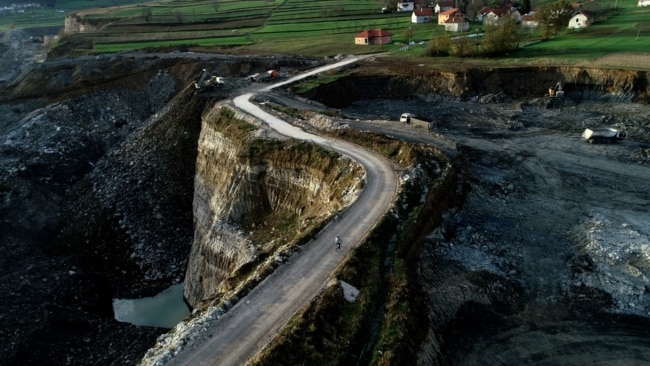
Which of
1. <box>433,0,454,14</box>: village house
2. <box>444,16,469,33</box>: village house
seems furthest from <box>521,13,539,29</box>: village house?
<box>433,0,454,14</box>: village house

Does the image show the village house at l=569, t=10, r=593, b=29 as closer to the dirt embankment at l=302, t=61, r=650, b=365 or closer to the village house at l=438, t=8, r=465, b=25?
the village house at l=438, t=8, r=465, b=25

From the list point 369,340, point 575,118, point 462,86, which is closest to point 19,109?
point 462,86

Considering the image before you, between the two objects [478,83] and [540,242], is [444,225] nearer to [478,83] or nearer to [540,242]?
[540,242]

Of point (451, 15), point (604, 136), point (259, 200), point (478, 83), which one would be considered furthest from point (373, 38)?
point (259, 200)

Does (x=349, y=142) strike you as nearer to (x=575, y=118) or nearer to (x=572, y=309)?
(x=572, y=309)

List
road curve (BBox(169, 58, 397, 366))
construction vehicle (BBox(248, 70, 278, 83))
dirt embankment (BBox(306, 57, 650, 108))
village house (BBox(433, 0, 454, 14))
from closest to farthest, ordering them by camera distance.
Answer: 1. road curve (BBox(169, 58, 397, 366))
2. dirt embankment (BBox(306, 57, 650, 108))
3. construction vehicle (BBox(248, 70, 278, 83))
4. village house (BBox(433, 0, 454, 14))

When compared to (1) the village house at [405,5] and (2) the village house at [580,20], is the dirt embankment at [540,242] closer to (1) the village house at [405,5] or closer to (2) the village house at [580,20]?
(2) the village house at [580,20]
